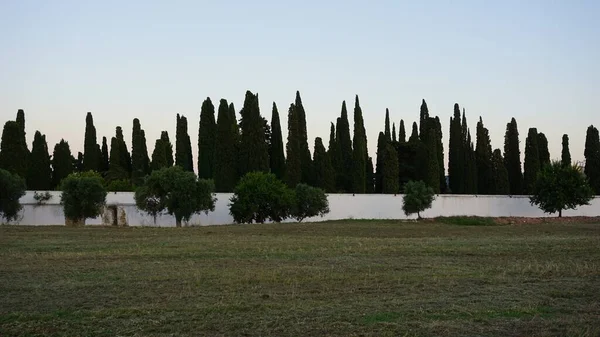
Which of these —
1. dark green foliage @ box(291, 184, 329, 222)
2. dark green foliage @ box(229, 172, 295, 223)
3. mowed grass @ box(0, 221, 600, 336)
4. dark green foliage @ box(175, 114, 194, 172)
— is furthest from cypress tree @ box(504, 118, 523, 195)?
mowed grass @ box(0, 221, 600, 336)

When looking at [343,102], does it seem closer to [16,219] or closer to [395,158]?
[395,158]

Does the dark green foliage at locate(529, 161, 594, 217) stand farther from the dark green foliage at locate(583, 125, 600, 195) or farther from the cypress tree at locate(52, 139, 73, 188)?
the cypress tree at locate(52, 139, 73, 188)

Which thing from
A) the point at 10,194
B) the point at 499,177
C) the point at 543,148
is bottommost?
the point at 10,194

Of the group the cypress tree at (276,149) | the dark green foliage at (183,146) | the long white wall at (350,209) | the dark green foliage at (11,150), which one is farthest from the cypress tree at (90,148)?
the cypress tree at (276,149)

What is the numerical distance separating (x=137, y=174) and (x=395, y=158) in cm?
2687

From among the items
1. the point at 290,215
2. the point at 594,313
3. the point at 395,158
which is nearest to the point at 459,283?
the point at 594,313

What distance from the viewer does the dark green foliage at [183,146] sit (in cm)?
7588

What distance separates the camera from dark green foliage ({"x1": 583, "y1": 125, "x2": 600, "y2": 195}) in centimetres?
7844

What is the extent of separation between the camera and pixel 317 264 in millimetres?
21328

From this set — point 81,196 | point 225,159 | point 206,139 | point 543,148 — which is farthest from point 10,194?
point 543,148

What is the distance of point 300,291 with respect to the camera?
1539cm

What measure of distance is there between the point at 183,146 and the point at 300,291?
6289cm

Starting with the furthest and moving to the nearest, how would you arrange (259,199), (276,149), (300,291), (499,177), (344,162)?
1. (499,177)
2. (344,162)
3. (276,149)
4. (259,199)
5. (300,291)

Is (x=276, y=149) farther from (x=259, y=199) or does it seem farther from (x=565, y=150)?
(x=565, y=150)
